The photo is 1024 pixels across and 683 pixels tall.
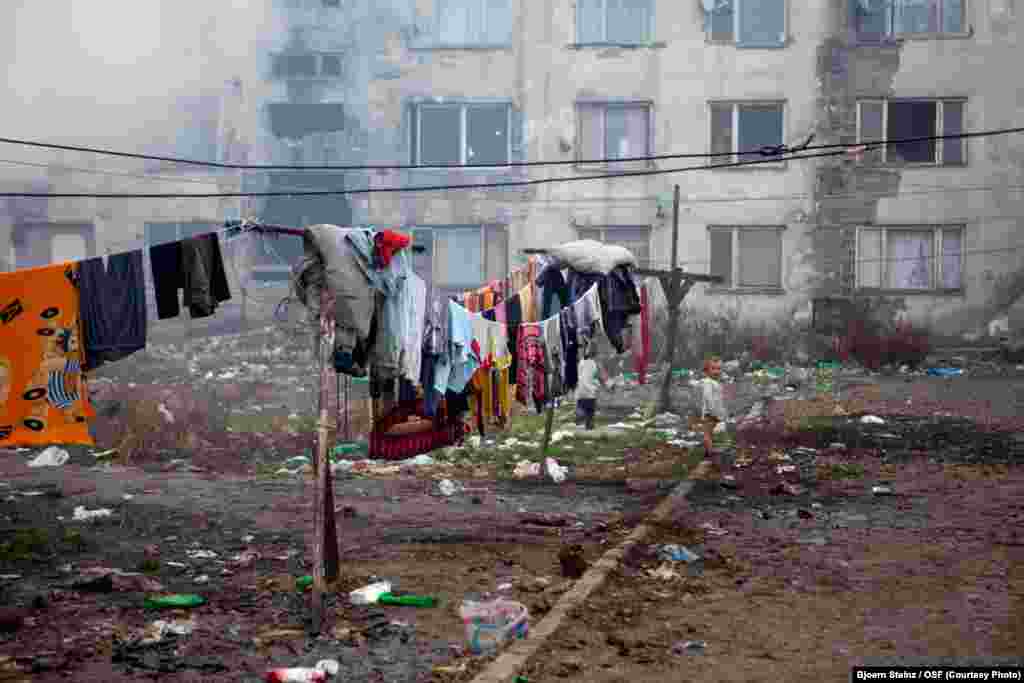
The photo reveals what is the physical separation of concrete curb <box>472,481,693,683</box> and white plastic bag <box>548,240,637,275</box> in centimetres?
281

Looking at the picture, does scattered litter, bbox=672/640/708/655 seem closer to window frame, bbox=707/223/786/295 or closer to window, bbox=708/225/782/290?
window frame, bbox=707/223/786/295

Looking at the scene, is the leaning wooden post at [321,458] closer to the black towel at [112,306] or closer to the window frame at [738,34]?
the black towel at [112,306]

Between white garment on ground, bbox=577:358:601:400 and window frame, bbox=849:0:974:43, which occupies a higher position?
window frame, bbox=849:0:974:43

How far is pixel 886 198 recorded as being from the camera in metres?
28.1

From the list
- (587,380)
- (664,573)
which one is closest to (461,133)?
(587,380)

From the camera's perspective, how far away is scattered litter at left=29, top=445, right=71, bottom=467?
13.4 meters

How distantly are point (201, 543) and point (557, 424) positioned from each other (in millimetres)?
9086

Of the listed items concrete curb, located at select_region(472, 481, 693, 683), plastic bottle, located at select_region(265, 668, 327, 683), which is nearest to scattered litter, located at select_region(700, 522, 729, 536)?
concrete curb, located at select_region(472, 481, 693, 683)

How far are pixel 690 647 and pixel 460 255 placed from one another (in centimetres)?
2416

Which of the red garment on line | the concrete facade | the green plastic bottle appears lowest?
the green plastic bottle

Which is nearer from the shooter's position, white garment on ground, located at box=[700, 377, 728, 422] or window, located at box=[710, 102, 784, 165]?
white garment on ground, located at box=[700, 377, 728, 422]

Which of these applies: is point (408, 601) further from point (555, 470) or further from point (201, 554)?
point (555, 470)

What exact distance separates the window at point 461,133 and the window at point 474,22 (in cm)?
186

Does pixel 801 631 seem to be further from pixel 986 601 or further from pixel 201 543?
pixel 201 543
